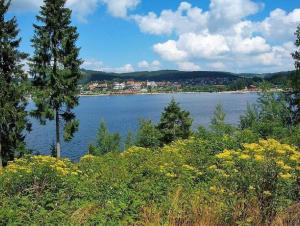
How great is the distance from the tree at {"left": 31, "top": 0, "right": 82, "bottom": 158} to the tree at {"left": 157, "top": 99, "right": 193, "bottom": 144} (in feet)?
69.3

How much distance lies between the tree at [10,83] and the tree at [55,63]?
1.05 meters

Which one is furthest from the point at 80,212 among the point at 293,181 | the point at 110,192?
the point at 293,181

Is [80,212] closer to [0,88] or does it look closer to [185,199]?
[185,199]

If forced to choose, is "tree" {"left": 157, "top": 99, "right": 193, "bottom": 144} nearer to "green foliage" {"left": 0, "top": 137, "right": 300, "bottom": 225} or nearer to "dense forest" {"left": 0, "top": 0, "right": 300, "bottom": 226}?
"dense forest" {"left": 0, "top": 0, "right": 300, "bottom": 226}

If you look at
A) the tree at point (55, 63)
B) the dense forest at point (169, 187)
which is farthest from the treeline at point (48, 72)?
the dense forest at point (169, 187)

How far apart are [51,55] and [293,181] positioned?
23660 mm

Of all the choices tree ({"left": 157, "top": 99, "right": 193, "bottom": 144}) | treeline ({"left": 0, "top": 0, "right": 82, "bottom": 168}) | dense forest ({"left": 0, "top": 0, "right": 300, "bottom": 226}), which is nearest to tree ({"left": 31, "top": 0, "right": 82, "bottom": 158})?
treeline ({"left": 0, "top": 0, "right": 82, "bottom": 168})

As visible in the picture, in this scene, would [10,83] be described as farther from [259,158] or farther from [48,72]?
[259,158]

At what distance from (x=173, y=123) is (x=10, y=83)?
25.4 m

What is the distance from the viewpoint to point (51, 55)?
28.4 m

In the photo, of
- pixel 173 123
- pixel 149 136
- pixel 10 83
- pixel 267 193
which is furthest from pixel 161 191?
pixel 173 123

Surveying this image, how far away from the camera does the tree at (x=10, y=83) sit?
26.1 meters

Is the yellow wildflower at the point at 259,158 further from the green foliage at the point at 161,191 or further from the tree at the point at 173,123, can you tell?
the tree at the point at 173,123

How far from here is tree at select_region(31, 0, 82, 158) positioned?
27.9 m
